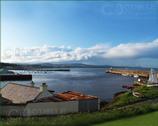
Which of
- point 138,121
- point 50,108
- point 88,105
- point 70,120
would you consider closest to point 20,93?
point 50,108

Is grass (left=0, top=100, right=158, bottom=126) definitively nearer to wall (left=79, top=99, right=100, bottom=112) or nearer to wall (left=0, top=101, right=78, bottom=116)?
wall (left=0, top=101, right=78, bottom=116)

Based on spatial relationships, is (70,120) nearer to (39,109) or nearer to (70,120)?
(70,120)

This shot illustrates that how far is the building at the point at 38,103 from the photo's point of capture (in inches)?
599

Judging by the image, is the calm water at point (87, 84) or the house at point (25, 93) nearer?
the house at point (25, 93)

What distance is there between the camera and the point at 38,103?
1600 cm

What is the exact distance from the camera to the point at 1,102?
1493cm

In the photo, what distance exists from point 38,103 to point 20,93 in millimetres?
1954

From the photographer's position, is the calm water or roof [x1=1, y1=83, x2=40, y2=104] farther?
the calm water

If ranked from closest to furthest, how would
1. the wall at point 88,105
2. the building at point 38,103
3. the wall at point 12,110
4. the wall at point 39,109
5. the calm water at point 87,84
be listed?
the wall at point 12,110 → the wall at point 39,109 → the building at point 38,103 → the wall at point 88,105 → the calm water at point 87,84

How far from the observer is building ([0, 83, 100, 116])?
15211 millimetres

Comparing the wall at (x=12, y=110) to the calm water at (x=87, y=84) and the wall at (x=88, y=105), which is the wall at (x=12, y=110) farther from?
the calm water at (x=87, y=84)

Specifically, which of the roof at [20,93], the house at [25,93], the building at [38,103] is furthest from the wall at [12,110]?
the roof at [20,93]

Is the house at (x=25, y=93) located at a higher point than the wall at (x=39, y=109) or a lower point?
higher

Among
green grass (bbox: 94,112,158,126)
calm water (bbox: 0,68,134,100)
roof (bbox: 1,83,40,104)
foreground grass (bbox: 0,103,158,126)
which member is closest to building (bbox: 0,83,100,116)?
roof (bbox: 1,83,40,104)
